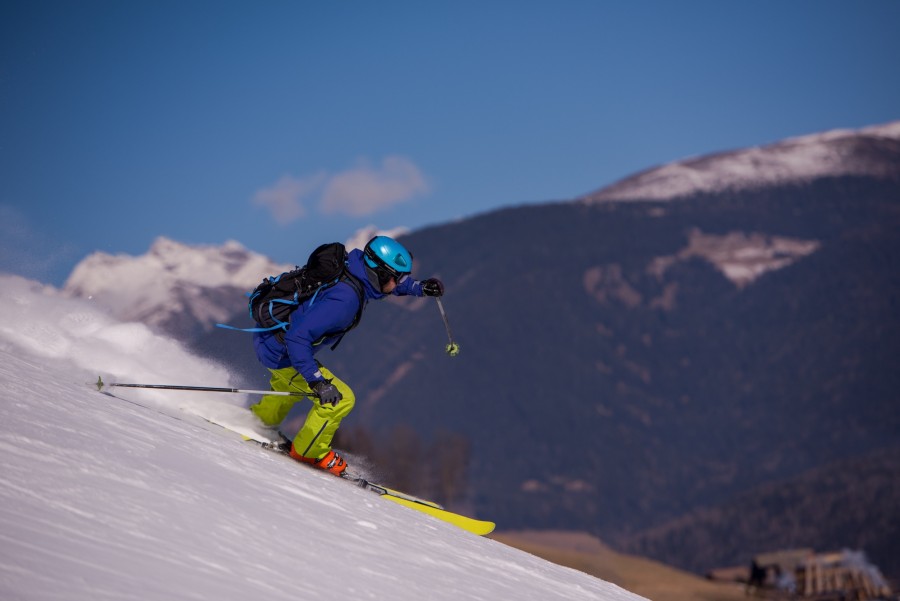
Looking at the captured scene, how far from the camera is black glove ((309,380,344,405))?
31.4 feet

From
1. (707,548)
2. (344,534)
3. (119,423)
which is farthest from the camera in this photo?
(707,548)

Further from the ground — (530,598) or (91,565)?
(530,598)

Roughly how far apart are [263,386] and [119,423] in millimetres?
2965

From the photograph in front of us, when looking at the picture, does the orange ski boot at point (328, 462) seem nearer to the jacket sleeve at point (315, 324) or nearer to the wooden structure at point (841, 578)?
the jacket sleeve at point (315, 324)

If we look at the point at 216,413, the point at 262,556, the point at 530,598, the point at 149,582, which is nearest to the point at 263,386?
the point at 216,413

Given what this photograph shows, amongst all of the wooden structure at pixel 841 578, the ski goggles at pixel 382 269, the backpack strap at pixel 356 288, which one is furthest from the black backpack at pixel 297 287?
the wooden structure at pixel 841 578

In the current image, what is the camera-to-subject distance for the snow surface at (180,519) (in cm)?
492

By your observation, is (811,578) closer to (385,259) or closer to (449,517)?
(449,517)

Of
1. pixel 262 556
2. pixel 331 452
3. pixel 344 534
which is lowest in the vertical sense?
pixel 262 556

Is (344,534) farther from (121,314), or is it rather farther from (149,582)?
(121,314)

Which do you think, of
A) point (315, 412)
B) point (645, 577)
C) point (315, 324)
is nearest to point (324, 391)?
point (315, 412)

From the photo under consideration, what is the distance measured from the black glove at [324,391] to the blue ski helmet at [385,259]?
1.10 meters

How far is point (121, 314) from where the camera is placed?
12.7 meters

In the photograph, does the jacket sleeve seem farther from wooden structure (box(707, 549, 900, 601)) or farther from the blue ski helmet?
wooden structure (box(707, 549, 900, 601))
